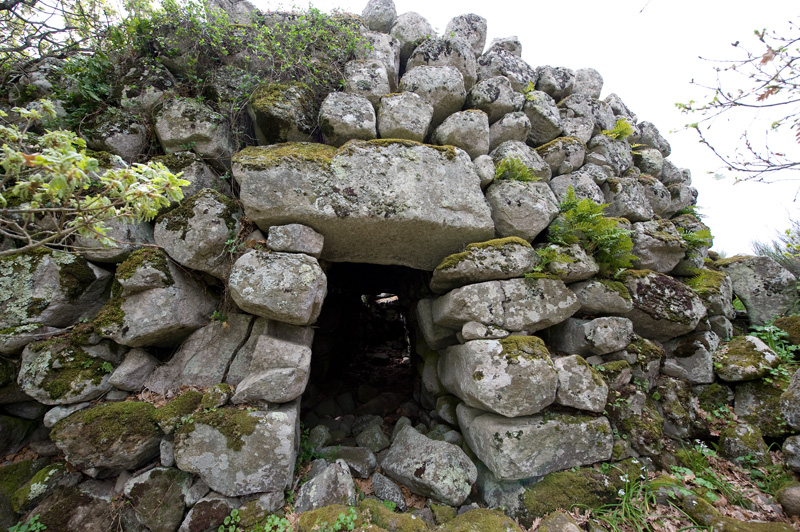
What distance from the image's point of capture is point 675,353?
153 inches

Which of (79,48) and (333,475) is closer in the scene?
(333,475)

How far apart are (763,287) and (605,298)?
2.90 metres

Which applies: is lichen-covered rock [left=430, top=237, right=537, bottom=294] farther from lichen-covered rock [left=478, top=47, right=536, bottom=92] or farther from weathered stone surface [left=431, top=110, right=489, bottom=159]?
lichen-covered rock [left=478, top=47, right=536, bottom=92]

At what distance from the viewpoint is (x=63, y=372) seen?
2.78 meters

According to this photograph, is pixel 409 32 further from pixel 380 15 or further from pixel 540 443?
pixel 540 443

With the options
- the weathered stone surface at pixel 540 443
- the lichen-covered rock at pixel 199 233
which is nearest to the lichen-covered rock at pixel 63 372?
the lichen-covered rock at pixel 199 233

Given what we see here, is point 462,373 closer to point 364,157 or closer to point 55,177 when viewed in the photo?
point 364,157

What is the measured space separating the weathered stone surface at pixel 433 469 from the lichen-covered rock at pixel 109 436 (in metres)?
2.19

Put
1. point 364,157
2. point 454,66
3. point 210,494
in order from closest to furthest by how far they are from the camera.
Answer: point 210,494 < point 364,157 < point 454,66

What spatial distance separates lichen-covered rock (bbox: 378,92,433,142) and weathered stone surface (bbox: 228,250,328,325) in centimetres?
184

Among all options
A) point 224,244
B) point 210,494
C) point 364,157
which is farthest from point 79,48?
point 210,494

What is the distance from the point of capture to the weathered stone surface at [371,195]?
3.13 meters

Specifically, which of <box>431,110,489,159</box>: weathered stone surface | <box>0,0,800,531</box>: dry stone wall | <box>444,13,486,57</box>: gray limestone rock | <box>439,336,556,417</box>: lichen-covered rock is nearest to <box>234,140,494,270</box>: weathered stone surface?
<box>0,0,800,531</box>: dry stone wall

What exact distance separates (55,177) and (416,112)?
128 inches
